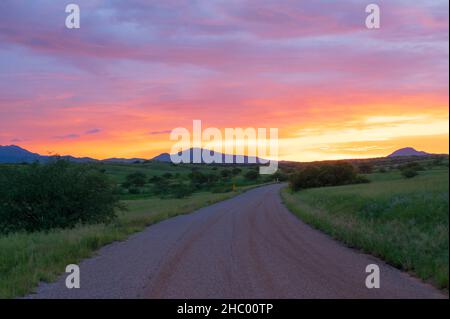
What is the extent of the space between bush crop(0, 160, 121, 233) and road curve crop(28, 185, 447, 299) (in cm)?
993

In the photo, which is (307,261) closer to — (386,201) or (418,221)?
(418,221)

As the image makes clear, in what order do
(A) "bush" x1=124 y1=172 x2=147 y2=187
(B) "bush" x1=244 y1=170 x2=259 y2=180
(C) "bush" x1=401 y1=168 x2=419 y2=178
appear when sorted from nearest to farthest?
(C) "bush" x1=401 y1=168 x2=419 y2=178
(A) "bush" x1=124 y1=172 x2=147 y2=187
(B) "bush" x1=244 y1=170 x2=259 y2=180

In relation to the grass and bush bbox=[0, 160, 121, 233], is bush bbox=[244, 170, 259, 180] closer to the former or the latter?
bush bbox=[0, 160, 121, 233]

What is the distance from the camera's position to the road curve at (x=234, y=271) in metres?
10.9

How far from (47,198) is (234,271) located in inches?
730

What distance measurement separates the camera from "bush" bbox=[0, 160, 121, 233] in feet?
95.1

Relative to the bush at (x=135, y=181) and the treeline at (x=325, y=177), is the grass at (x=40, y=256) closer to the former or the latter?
the treeline at (x=325, y=177)

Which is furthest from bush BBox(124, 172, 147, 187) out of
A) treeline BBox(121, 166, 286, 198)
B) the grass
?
the grass

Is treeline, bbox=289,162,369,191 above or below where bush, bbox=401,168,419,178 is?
below

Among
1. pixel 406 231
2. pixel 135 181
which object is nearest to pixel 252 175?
pixel 135 181

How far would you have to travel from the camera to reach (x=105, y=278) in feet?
42.3

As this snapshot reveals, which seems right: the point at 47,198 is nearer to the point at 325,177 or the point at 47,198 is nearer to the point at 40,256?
the point at 40,256
